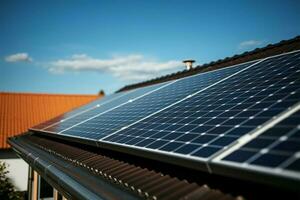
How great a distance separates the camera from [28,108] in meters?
33.2

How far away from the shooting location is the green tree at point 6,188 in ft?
73.5

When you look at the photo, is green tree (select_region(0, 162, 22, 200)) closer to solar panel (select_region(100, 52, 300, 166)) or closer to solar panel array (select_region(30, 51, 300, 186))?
solar panel array (select_region(30, 51, 300, 186))

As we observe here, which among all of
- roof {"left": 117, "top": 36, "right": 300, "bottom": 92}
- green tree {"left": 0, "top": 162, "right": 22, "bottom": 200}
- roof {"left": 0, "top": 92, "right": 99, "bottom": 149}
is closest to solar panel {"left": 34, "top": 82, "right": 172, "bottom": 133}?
roof {"left": 117, "top": 36, "right": 300, "bottom": 92}

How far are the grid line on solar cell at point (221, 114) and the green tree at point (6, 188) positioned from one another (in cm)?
1955

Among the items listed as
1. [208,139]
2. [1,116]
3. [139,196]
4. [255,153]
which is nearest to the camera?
[255,153]

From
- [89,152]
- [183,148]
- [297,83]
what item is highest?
[297,83]

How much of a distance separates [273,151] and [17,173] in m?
26.4

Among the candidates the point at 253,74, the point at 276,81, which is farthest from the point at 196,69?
the point at 276,81

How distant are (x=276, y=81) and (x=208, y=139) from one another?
190 centimetres

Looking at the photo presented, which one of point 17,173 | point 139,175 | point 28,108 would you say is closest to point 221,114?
point 139,175

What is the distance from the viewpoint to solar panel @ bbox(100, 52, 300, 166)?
12.3 ft

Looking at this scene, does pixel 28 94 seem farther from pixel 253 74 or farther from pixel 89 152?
pixel 253 74

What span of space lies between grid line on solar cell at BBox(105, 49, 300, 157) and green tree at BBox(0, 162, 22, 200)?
19551mm

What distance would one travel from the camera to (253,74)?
6.47 meters
